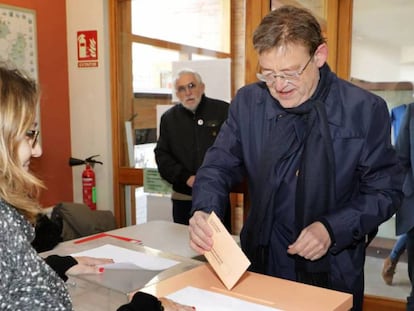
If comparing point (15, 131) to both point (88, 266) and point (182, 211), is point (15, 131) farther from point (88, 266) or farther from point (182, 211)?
point (182, 211)

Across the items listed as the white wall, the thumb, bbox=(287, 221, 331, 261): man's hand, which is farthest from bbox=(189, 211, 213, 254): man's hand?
the white wall

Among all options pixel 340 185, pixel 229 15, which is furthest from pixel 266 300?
pixel 229 15

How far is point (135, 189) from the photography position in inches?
149

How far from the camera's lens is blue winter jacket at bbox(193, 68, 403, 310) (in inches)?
Answer: 55.4

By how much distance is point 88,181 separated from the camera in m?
3.71

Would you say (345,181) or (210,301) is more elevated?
(345,181)

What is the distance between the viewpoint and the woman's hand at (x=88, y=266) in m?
1.49

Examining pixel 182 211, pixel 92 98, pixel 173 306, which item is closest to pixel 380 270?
pixel 182 211

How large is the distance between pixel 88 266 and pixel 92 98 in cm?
241

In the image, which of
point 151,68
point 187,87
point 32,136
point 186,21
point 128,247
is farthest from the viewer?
point 151,68

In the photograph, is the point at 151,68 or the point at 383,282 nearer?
the point at 383,282

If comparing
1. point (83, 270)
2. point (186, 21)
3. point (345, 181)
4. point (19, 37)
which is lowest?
point (83, 270)

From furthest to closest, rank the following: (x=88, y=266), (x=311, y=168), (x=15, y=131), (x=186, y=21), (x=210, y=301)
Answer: (x=186, y=21) → (x=88, y=266) → (x=311, y=168) → (x=210, y=301) → (x=15, y=131)

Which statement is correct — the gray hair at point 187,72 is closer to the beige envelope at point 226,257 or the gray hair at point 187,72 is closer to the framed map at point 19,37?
the framed map at point 19,37
